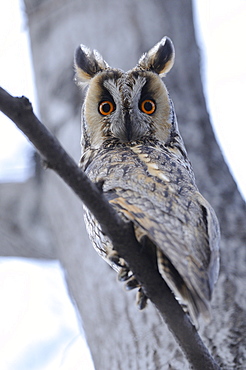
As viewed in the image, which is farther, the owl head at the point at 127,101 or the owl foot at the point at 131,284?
the owl head at the point at 127,101

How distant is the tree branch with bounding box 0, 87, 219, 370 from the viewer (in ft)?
4.61

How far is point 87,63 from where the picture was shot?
264 centimetres

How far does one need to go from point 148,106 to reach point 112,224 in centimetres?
→ 109

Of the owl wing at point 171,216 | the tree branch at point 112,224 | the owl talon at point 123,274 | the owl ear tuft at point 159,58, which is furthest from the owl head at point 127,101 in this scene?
the tree branch at point 112,224

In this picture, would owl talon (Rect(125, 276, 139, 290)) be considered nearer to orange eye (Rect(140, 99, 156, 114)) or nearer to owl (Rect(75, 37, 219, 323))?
owl (Rect(75, 37, 219, 323))

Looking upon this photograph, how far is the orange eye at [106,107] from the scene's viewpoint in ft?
8.04

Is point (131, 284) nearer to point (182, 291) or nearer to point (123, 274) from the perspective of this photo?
point (123, 274)

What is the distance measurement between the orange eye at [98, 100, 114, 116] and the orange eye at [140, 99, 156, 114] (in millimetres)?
148

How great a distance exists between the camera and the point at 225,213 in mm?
3254

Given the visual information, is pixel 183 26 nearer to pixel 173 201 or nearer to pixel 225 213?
pixel 225 213

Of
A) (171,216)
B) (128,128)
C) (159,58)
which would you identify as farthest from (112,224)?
(159,58)

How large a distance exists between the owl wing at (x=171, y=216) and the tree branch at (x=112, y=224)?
0.22 feet

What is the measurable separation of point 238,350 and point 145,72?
1.53 meters

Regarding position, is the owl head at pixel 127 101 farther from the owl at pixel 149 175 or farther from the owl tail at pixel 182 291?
the owl tail at pixel 182 291
